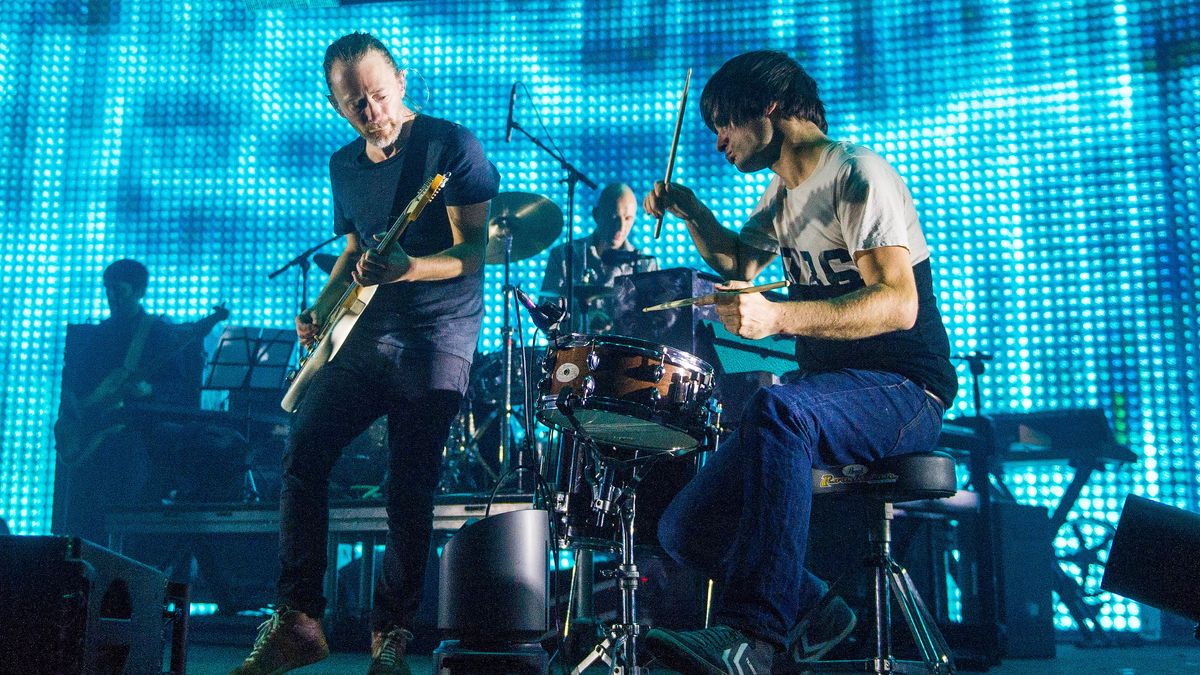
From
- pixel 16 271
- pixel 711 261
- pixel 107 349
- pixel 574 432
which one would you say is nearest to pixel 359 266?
pixel 574 432

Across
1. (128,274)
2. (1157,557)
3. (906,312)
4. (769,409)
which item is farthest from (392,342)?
(128,274)

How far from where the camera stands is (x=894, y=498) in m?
2.37

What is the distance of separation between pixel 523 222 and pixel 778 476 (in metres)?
4.09

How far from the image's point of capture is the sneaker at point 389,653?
104 inches

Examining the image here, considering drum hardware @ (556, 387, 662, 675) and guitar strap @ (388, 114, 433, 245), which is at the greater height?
guitar strap @ (388, 114, 433, 245)

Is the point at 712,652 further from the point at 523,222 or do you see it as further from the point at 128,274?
the point at 128,274

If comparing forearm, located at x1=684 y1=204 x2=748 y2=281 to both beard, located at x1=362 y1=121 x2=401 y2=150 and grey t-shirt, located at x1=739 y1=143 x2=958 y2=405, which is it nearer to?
grey t-shirt, located at x1=739 y1=143 x2=958 y2=405

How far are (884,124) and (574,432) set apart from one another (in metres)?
5.33

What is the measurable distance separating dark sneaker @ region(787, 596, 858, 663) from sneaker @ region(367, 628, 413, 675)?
3.47ft

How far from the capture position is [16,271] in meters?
7.79

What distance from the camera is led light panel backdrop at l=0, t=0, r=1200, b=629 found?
21.6ft

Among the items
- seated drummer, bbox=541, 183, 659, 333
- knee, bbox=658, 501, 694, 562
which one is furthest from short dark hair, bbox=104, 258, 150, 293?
knee, bbox=658, 501, 694, 562

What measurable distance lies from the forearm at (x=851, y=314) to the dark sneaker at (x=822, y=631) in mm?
887

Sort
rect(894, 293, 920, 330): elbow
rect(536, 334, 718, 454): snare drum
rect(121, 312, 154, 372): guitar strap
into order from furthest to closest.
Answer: rect(121, 312, 154, 372): guitar strap
rect(536, 334, 718, 454): snare drum
rect(894, 293, 920, 330): elbow
